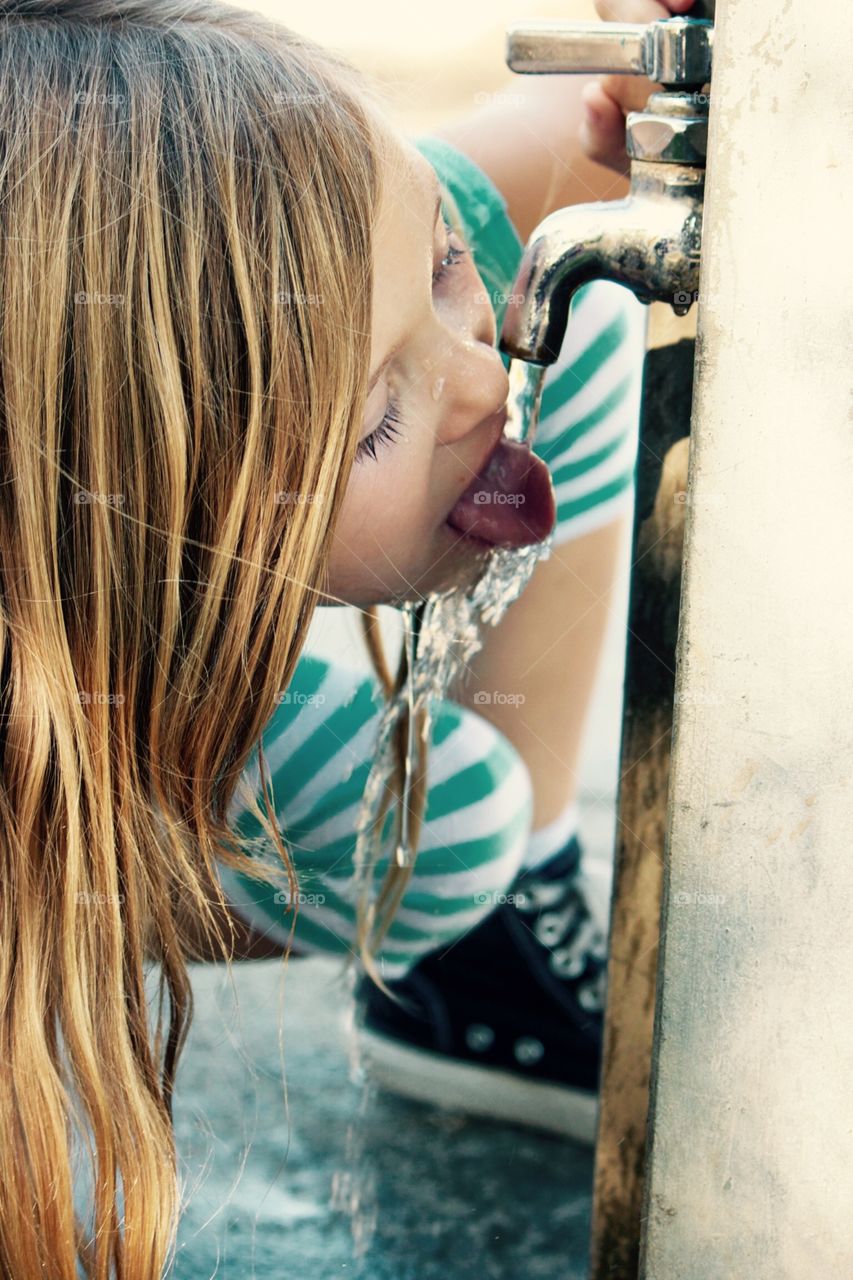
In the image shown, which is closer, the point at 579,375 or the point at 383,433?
the point at 383,433

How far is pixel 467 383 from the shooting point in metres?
0.64

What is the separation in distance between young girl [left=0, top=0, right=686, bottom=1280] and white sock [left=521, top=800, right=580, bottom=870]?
0.53 meters

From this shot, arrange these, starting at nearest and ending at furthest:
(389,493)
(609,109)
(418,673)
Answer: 1. (389,493)
2. (609,109)
3. (418,673)

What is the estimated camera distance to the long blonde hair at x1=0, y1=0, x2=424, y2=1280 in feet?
1.79

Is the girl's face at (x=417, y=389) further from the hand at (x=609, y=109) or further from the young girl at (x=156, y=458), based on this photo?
the hand at (x=609, y=109)

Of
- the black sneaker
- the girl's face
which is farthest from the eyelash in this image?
the black sneaker

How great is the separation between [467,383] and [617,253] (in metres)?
0.12

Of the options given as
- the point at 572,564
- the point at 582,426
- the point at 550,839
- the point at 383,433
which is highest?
the point at 383,433

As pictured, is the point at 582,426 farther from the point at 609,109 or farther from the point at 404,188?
the point at 404,188

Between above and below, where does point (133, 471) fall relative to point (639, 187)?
below

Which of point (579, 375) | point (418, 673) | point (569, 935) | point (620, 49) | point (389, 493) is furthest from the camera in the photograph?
point (569, 935)

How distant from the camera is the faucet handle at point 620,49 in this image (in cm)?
50

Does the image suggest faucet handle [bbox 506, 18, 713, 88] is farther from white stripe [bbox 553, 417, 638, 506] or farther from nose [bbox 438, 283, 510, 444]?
white stripe [bbox 553, 417, 638, 506]

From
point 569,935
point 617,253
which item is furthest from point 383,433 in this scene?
point 569,935
